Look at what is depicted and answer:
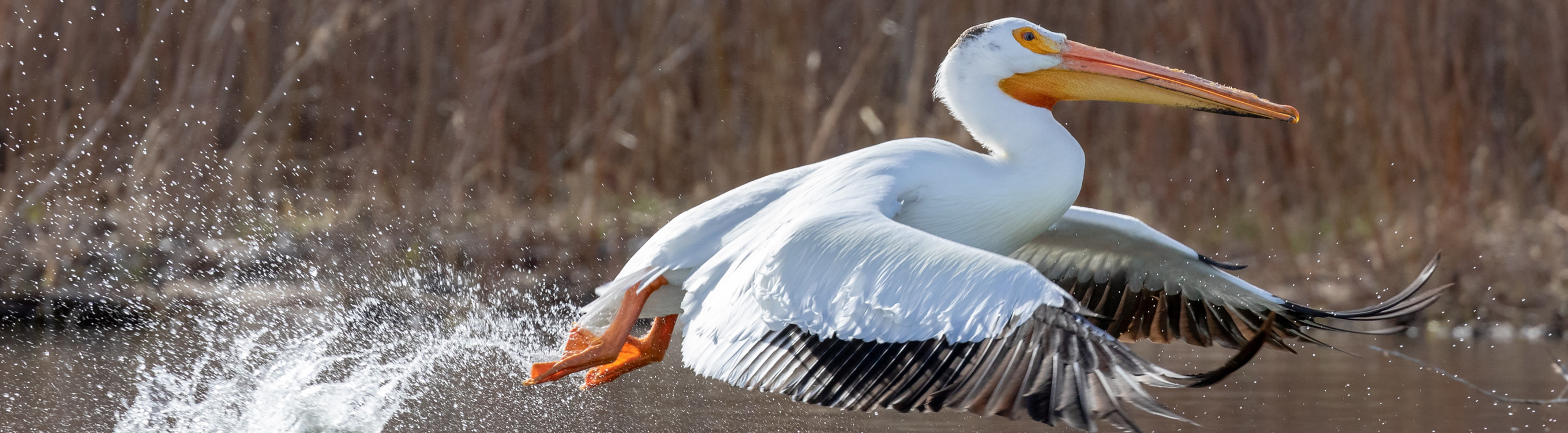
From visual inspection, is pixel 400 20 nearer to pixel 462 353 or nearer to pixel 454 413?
pixel 462 353

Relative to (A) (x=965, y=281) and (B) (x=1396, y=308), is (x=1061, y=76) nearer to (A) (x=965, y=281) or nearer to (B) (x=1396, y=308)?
(B) (x=1396, y=308)

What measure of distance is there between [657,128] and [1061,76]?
490cm

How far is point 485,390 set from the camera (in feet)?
17.6

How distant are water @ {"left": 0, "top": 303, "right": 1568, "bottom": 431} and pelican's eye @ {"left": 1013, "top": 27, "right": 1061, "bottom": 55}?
46.5 inches

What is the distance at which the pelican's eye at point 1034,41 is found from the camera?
451cm

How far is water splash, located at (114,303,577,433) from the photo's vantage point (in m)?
4.60

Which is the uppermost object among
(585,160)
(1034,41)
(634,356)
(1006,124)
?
(585,160)

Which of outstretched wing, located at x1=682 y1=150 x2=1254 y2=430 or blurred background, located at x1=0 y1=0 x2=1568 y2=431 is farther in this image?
blurred background, located at x1=0 y1=0 x2=1568 y2=431

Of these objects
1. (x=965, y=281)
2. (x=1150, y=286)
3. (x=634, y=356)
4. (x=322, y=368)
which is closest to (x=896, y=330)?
(x=965, y=281)

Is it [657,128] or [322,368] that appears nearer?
[322,368]

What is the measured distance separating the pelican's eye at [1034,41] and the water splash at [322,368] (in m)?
2.14

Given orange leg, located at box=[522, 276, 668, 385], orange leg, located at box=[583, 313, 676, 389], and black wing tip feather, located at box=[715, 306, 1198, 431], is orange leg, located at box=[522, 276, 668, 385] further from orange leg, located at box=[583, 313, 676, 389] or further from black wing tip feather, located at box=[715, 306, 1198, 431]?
black wing tip feather, located at box=[715, 306, 1198, 431]

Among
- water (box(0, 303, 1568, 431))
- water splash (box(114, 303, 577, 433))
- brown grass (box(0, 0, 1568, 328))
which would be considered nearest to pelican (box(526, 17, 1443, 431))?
water (box(0, 303, 1568, 431))

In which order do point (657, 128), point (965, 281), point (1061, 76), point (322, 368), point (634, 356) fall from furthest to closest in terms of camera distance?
point (657, 128) < point (322, 368) < point (1061, 76) < point (634, 356) < point (965, 281)
